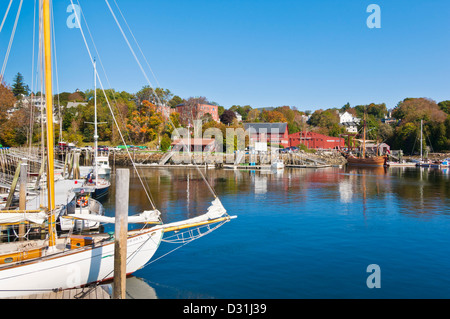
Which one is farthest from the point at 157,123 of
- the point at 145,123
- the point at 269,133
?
the point at 269,133

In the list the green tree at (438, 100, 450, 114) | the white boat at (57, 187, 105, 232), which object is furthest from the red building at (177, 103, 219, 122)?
the white boat at (57, 187, 105, 232)

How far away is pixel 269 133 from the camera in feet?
386

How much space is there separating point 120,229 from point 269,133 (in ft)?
356

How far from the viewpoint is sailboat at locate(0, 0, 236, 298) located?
1250 centimetres

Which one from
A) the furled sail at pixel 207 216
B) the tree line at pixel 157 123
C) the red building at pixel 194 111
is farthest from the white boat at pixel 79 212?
the red building at pixel 194 111

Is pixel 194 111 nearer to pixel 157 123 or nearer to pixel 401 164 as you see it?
pixel 157 123

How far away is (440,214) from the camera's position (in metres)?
30.2

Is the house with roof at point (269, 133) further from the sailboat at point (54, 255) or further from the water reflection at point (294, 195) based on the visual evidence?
the sailboat at point (54, 255)

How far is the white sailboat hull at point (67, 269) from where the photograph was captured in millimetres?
12352

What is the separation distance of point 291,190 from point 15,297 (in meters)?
37.1

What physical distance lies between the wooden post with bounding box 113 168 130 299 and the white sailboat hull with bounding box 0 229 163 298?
7.90ft

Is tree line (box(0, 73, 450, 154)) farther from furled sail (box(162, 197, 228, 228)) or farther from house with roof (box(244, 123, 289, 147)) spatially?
furled sail (box(162, 197, 228, 228))

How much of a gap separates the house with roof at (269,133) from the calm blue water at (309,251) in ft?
252
